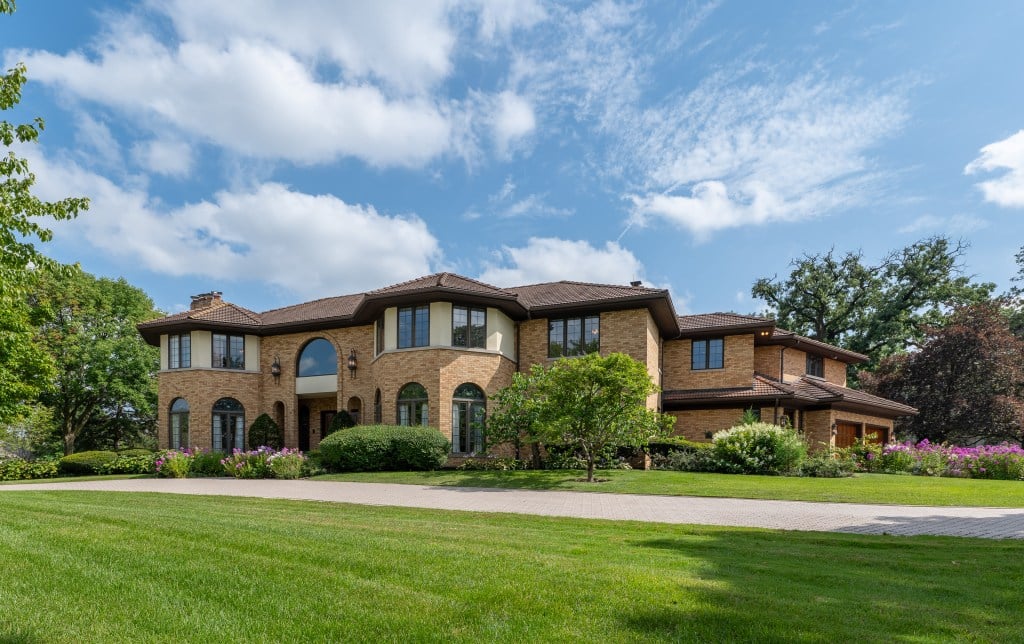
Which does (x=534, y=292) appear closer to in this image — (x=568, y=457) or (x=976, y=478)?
(x=568, y=457)

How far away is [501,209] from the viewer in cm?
1792

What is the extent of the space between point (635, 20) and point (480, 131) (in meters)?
5.17

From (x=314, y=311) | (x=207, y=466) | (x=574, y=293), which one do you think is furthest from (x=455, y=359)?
(x=314, y=311)

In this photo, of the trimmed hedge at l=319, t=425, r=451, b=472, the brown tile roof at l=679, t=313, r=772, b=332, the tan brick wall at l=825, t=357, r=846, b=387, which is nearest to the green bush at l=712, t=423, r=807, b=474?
the brown tile roof at l=679, t=313, r=772, b=332

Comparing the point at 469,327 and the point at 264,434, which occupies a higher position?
the point at 469,327

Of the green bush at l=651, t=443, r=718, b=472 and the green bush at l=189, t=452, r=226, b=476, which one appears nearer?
the green bush at l=651, t=443, r=718, b=472

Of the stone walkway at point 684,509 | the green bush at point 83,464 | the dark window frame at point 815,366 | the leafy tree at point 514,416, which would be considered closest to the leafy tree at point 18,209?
the stone walkway at point 684,509

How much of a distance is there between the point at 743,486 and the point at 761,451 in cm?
443

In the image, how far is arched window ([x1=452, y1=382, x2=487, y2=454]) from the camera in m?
20.7

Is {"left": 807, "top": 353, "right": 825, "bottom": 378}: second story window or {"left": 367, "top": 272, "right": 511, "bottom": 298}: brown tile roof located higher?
{"left": 367, "top": 272, "right": 511, "bottom": 298}: brown tile roof

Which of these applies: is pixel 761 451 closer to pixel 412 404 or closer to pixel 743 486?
pixel 743 486

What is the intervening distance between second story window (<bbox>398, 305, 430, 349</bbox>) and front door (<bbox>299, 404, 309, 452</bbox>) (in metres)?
8.58

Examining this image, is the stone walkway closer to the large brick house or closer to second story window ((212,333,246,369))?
the large brick house

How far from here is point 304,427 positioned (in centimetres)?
2709
